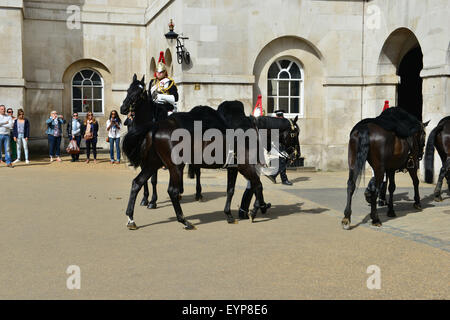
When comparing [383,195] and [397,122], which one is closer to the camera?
[397,122]

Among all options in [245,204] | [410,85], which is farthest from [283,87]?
[245,204]

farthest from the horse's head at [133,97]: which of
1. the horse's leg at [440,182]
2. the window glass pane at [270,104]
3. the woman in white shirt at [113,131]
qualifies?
the woman in white shirt at [113,131]

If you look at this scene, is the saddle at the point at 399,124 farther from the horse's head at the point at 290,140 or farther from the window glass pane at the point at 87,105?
the window glass pane at the point at 87,105

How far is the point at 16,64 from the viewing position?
1772 cm

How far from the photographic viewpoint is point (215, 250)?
6262 millimetres

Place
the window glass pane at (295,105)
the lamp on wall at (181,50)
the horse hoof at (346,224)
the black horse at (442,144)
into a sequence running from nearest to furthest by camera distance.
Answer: the horse hoof at (346,224), the black horse at (442,144), the lamp on wall at (181,50), the window glass pane at (295,105)

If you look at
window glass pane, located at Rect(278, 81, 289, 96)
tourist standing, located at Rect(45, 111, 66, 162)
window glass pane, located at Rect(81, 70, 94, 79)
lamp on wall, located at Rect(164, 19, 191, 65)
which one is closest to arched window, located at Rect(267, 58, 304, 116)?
window glass pane, located at Rect(278, 81, 289, 96)

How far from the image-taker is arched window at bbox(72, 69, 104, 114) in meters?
20.9

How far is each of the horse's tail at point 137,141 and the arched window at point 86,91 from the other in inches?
554

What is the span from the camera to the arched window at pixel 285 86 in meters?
15.8

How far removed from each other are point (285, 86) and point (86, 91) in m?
8.96

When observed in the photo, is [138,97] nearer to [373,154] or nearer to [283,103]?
[373,154]

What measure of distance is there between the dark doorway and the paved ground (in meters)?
6.70
